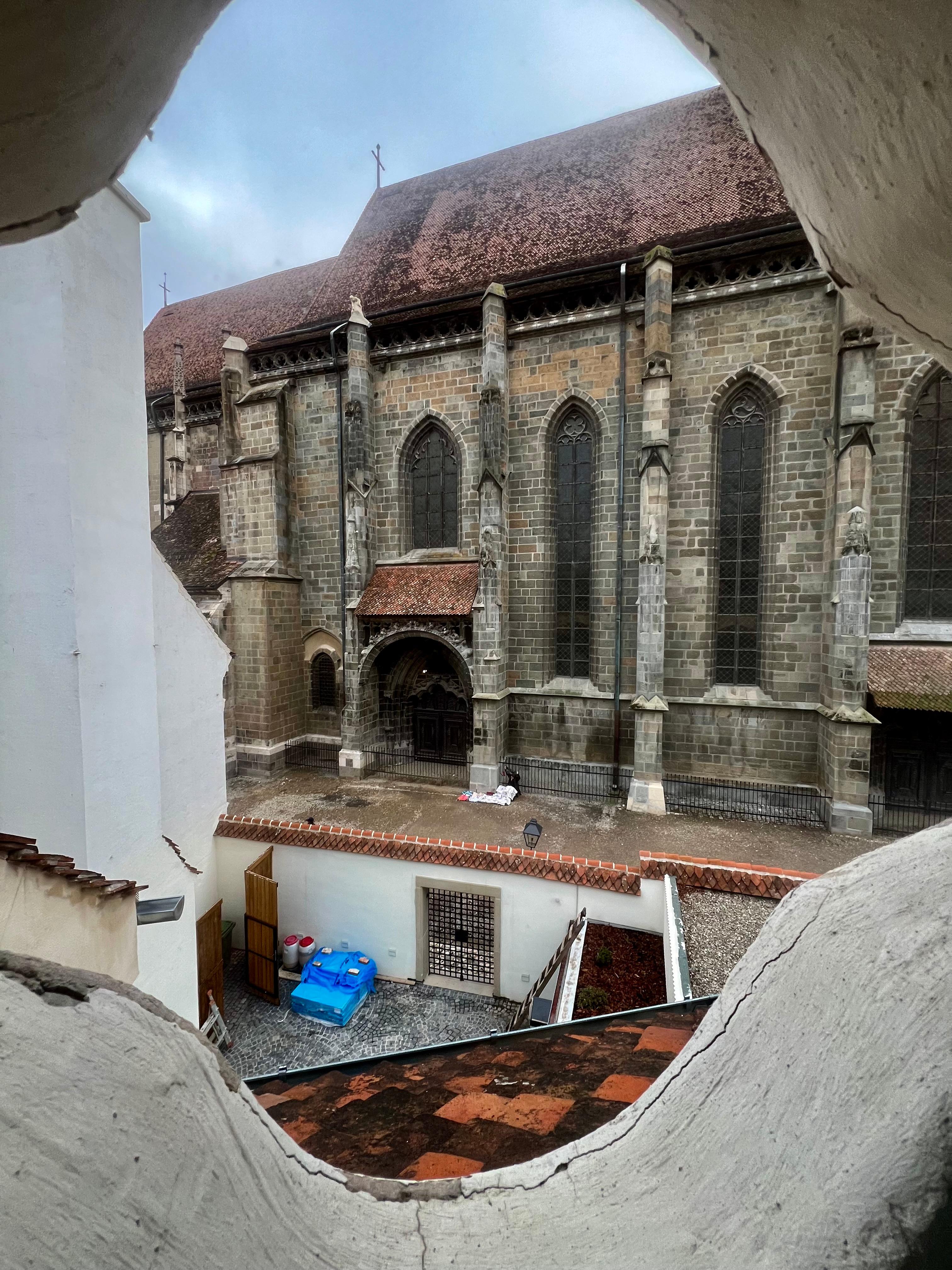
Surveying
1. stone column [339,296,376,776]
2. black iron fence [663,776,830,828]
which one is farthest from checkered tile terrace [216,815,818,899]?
stone column [339,296,376,776]

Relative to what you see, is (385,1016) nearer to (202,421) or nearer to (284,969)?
(284,969)

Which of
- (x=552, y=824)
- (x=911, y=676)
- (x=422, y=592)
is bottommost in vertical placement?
(x=552, y=824)

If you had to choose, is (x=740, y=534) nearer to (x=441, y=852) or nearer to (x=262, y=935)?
(x=441, y=852)

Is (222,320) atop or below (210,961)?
atop

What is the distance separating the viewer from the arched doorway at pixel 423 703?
1423 centimetres

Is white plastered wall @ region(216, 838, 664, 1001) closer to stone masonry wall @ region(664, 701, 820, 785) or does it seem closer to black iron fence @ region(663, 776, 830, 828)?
black iron fence @ region(663, 776, 830, 828)

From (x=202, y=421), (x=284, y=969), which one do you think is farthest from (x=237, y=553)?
(x=284, y=969)

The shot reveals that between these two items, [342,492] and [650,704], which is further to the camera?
[342,492]

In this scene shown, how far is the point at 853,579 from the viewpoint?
33.2ft

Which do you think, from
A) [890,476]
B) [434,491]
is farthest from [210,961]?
[890,476]

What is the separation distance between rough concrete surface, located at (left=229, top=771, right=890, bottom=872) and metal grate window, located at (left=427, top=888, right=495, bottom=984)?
3.96 ft

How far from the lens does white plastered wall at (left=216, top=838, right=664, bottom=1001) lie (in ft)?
24.0

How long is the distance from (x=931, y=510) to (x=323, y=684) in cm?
1409

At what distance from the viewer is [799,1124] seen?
2.43ft
